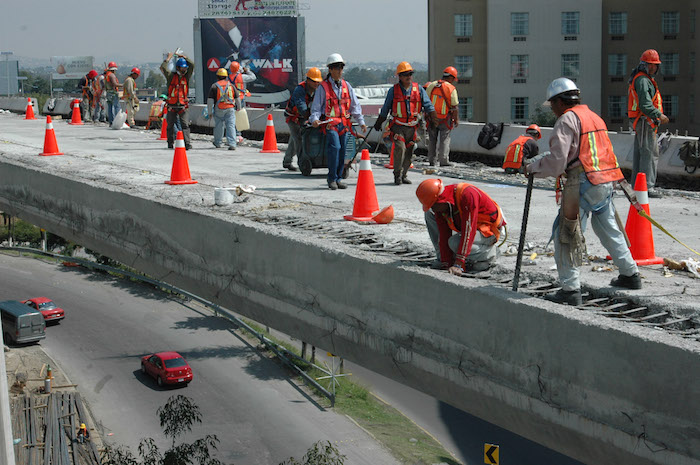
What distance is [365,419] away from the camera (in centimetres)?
4606

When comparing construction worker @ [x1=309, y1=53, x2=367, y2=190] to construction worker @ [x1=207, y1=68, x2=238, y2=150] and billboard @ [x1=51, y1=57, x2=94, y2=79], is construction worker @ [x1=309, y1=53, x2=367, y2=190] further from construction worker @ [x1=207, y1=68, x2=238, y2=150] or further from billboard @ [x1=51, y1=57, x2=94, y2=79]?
billboard @ [x1=51, y1=57, x2=94, y2=79]

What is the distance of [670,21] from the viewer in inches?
2163

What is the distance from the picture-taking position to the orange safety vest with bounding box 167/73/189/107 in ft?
64.3

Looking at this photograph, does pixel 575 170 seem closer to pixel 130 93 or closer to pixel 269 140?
pixel 269 140

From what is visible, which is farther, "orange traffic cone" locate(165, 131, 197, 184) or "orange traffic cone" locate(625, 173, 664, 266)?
"orange traffic cone" locate(165, 131, 197, 184)

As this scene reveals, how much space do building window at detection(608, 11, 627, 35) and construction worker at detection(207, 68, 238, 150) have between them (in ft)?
132

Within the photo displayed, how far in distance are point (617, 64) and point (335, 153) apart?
45.8 m

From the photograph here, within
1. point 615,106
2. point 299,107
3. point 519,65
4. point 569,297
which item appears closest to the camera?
point 569,297

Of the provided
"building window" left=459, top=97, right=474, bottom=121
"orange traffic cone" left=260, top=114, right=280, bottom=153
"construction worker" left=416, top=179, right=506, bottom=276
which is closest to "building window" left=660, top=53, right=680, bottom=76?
"building window" left=459, top=97, right=474, bottom=121

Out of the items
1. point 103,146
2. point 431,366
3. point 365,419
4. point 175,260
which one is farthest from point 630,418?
point 365,419

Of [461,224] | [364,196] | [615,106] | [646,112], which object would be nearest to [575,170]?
[461,224]

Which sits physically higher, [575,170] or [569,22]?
[569,22]

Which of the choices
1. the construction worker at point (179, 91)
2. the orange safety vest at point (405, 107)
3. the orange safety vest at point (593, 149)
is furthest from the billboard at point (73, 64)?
the orange safety vest at point (593, 149)

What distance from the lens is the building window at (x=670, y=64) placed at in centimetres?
Result: 5525
